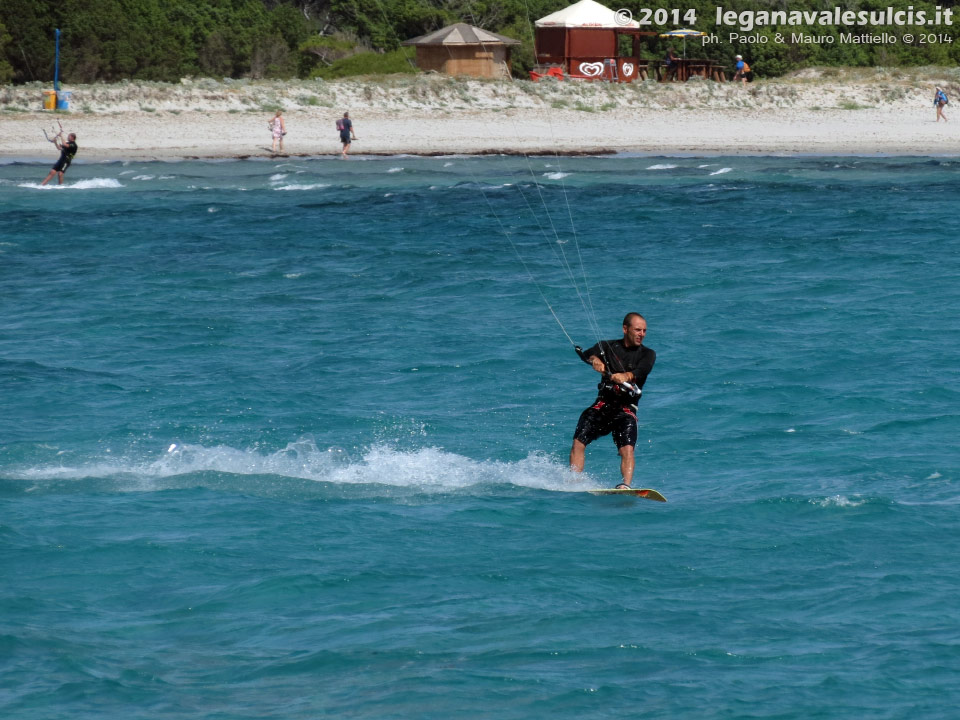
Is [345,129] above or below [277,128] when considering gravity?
below

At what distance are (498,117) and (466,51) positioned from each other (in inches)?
229

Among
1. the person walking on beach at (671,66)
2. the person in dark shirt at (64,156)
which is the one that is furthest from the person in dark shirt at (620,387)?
the person walking on beach at (671,66)

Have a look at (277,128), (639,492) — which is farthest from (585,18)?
(639,492)

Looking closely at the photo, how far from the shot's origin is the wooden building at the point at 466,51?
163 ft

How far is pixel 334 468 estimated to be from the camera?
13742 mm

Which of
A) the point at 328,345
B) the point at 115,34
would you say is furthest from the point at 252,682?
the point at 115,34

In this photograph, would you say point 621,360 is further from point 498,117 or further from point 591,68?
Answer: point 591,68

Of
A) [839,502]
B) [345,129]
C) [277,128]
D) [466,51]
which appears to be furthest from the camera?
[466,51]

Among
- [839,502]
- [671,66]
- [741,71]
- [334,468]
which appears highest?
[671,66]

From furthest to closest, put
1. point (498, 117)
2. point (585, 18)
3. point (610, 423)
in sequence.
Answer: point (585, 18)
point (498, 117)
point (610, 423)

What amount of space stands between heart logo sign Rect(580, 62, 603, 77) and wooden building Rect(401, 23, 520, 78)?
275 cm

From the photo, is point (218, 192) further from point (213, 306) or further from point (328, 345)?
point (328, 345)

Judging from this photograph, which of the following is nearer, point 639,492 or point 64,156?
point 639,492

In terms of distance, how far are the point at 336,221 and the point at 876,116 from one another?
2270 cm
